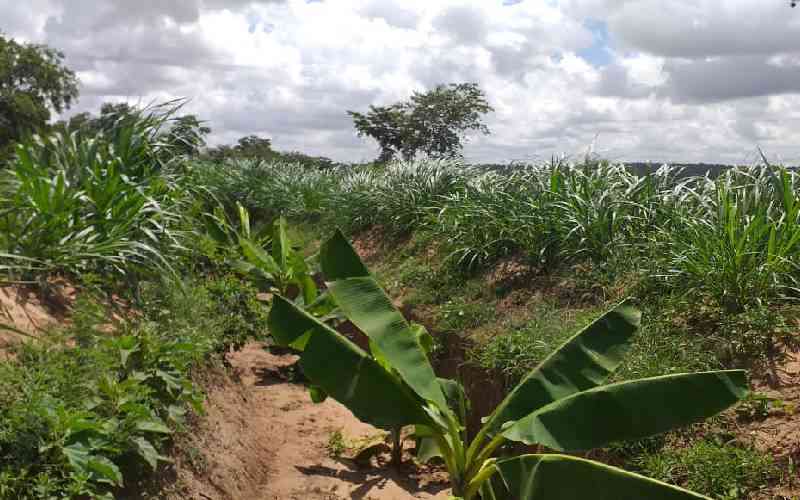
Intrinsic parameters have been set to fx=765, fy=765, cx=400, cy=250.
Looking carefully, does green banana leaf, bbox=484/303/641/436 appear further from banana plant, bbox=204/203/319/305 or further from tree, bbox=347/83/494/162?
tree, bbox=347/83/494/162

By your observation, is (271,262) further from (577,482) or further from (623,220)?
(577,482)

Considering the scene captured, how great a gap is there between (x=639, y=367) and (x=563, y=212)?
3155 millimetres

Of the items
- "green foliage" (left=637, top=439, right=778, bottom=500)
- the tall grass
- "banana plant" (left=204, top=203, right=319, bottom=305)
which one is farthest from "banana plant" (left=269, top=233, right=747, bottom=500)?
"banana plant" (left=204, top=203, right=319, bottom=305)

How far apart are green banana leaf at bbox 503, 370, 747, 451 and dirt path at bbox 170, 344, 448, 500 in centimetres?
211

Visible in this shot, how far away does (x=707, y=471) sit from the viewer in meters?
4.11

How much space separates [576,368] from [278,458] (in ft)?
9.59

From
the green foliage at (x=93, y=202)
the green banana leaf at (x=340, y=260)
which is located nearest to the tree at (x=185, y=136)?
the green foliage at (x=93, y=202)

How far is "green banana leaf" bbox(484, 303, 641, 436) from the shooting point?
4191mm

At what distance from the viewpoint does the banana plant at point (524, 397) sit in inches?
140

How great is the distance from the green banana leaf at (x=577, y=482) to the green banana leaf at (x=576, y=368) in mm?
487

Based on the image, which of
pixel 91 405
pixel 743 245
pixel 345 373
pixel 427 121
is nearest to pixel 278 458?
pixel 345 373

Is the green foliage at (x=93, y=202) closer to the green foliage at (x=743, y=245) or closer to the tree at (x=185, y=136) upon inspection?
the tree at (x=185, y=136)

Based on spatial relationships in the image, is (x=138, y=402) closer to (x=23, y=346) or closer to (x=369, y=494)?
(x=23, y=346)

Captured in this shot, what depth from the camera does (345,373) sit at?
13.6 feet
